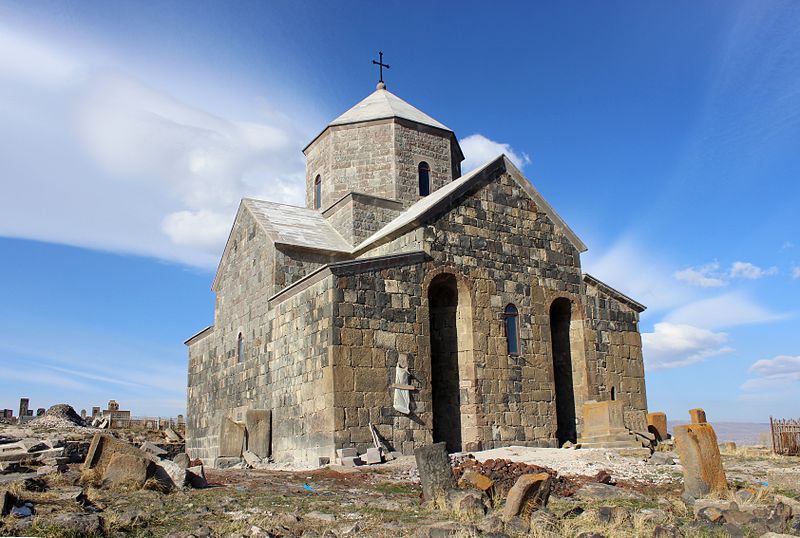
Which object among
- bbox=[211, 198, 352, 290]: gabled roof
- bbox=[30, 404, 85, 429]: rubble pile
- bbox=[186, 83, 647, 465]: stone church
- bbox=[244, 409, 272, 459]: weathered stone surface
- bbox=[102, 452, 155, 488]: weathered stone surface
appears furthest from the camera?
bbox=[30, 404, 85, 429]: rubble pile

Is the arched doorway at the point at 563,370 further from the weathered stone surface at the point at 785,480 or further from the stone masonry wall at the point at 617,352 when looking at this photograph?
the weathered stone surface at the point at 785,480

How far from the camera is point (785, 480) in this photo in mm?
9109

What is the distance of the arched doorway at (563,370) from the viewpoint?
50.6 ft

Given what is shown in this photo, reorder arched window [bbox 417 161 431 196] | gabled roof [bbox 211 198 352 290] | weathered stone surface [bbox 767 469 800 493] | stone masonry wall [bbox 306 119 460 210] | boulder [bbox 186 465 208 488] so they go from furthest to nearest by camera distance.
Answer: arched window [bbox 417 161 431 196], stone masonry wall [bbox 306 119 460 210], gabled roof [bbox 211 198 352 290], weathered stone surface [bbox 767 469 800 493], boulder [bbox 186 465 208 488]

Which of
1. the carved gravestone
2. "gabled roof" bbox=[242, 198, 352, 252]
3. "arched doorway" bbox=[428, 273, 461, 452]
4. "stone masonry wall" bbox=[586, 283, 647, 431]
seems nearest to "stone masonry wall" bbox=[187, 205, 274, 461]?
"gabled roof" bbox=[242, 198, 352, 252]

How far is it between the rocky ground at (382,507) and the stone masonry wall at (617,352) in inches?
212

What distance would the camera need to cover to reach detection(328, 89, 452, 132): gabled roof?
61.8 feet

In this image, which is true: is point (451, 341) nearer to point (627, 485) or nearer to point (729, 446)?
point (627, 485)

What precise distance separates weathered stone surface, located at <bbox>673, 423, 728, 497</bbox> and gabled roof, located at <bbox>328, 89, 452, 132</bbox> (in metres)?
12.4

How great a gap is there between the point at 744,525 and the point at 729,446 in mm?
11544

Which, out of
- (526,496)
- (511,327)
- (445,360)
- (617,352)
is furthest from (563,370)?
(526,496)

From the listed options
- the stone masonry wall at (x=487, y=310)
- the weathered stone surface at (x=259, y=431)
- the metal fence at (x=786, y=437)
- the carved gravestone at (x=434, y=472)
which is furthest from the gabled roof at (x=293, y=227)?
the metal fence at (x=786, y=437)

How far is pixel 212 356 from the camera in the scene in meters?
18.0

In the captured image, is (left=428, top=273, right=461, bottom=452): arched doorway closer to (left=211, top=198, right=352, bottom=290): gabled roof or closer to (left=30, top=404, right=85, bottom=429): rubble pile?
(left=211, top=198, right=352, bottom=290): gabled roof
